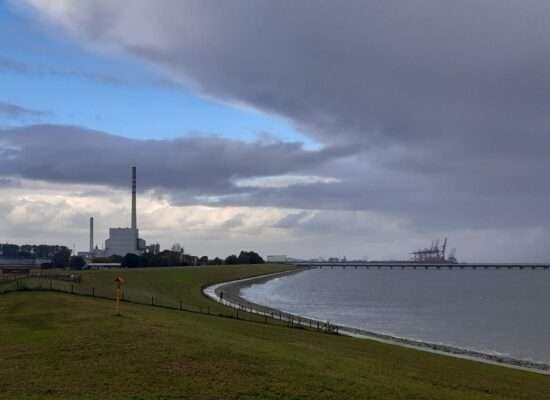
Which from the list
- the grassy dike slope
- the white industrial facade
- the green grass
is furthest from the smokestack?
the grassy dike slope

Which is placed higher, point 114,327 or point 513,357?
point 114,327

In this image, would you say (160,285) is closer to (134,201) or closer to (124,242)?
(134,201)

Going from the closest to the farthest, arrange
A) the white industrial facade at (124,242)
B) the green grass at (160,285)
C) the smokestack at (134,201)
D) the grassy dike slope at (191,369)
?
the grassy dike slope at (191,369)
the green grass at (160,285)
the smokestack at (134,201)
the white industrial facade at (124,242)

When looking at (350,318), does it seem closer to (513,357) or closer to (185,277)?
(513,357)

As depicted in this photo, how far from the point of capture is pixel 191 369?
19.0 metres

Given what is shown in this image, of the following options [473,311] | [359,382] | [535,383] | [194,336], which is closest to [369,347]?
[535,383]

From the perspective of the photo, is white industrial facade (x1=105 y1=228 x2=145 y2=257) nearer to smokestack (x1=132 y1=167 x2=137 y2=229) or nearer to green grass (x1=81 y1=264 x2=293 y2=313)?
smokestack (x1=132 y1=167 x2=137 y2=229)

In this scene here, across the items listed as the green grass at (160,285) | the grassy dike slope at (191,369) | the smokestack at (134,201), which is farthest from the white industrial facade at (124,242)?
the grassy dike slope at (191,369)

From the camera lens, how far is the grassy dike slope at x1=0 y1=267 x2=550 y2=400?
16.8m

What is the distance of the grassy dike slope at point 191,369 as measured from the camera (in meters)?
16.8

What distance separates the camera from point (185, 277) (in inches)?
4850

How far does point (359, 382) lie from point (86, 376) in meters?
7.60

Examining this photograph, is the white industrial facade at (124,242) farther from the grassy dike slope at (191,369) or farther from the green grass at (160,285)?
the grassy dike slope at (191,369)

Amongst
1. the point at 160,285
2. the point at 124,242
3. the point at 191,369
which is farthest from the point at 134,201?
the point at 191,369
